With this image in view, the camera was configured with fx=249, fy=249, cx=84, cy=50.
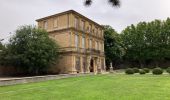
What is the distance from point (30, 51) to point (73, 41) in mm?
8169

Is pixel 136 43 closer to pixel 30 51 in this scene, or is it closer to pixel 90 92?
pixel 30 51

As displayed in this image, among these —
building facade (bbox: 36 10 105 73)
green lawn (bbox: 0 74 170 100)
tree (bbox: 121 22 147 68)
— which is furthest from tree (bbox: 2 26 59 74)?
tree (bbox: 121 22 147 68)

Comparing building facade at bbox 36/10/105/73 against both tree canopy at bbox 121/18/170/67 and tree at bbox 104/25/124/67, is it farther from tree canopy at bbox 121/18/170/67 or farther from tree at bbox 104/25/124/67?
tree canopy at bbox 121/18/170/67

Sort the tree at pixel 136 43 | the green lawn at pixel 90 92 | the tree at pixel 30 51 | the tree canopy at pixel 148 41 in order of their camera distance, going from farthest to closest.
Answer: the tree at pixel 136 43 → the tree canopy at pixel 148 41 → the tree at pixel 30 51 → the green lawn at pixel 90 92

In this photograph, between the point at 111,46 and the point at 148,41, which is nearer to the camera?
the point at 111,46

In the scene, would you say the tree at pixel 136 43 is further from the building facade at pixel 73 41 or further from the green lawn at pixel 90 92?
the green lawn at pixel 90 92

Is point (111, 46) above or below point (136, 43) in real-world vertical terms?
below

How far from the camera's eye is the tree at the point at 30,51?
33625 millimetres

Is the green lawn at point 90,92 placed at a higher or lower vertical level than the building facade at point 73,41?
lower

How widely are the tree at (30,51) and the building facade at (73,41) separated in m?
3.19

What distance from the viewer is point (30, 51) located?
1320 inches

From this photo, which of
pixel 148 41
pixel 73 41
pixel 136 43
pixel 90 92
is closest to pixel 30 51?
pixel 73 41

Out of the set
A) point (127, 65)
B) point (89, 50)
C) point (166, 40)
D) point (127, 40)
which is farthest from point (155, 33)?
point (89, 50)

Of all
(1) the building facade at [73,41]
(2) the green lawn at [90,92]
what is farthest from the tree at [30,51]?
(2) the green lawn at [90,92]
